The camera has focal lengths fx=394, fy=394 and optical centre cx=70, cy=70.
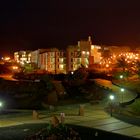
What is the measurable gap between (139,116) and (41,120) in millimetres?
5529

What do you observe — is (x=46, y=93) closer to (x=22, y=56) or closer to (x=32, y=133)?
(x=32, y=133)

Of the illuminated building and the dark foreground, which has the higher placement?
the illuminated building

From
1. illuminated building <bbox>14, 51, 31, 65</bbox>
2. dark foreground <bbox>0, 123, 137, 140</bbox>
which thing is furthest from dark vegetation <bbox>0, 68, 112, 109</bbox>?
illuminated building <bbox>14, 51, 31, 65</bbox>

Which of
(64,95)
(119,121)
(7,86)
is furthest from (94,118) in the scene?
(7,86)

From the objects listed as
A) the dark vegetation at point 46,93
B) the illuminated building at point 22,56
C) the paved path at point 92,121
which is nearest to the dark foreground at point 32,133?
the paved path at point 92,121

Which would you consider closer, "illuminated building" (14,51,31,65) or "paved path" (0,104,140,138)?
"paved path" (0,104,140,138)

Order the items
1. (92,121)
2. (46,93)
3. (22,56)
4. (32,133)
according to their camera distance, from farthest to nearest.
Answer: (22,56) → (46,93) → (92,121) → (32,133)

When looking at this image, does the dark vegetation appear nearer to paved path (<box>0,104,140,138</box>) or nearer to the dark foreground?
paved path (<box>0,104,140,138</box>)

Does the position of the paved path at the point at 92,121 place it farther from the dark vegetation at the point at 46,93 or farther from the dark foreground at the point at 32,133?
the dark vegetation at the point at 46,93

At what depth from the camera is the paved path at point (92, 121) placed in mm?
19286

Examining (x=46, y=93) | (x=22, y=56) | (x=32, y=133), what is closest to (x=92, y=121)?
(x=32, y=133)

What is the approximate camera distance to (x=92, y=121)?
22.0 meters

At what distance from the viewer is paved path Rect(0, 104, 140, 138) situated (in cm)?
1929

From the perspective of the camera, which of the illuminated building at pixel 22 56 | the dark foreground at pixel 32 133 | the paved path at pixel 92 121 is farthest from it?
the illuminated building at pixel 22 56
